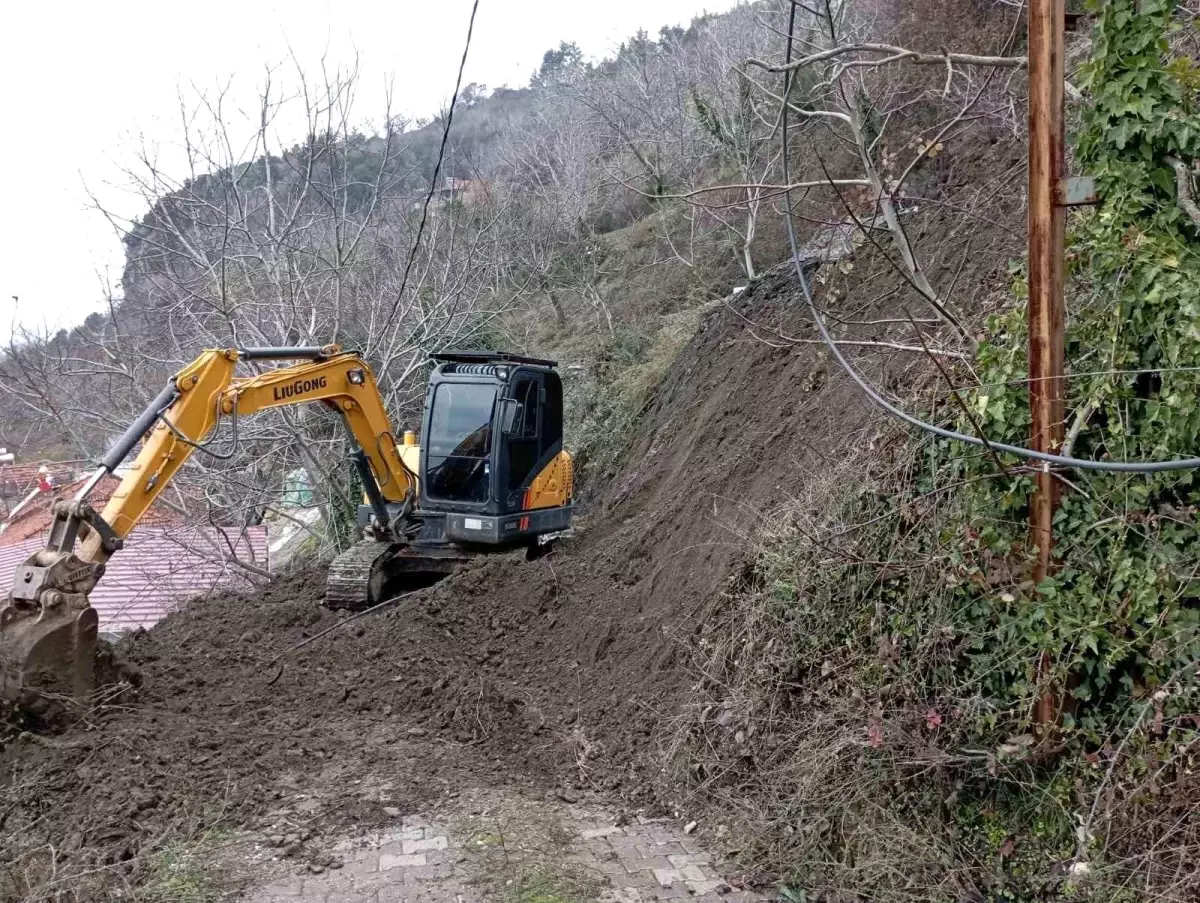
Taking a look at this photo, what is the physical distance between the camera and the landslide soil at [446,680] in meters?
5.23

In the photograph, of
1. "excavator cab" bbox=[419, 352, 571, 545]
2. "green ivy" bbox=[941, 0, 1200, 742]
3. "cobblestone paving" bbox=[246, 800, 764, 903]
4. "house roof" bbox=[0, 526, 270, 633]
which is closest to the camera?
"green ivy" bbox=[941, 0, 1200, 742]

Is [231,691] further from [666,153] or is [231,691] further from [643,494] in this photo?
[666,153]

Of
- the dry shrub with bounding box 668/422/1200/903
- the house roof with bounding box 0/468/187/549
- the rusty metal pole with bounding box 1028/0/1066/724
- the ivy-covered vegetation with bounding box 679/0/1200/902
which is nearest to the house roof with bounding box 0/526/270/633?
the house roof with bounding box 0/468/187/549

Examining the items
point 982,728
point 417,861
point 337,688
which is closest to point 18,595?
point 337,688

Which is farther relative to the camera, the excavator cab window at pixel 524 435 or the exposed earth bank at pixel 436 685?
the excavator cab window at pixel 524 435

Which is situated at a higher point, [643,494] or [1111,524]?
[1111,524]

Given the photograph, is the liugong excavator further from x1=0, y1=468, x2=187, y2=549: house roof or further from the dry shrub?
the dry shrub

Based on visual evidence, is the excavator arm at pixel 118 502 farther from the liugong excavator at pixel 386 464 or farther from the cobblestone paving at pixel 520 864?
the cobblestone paving at pixel 520 864

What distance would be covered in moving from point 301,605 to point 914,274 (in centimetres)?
692

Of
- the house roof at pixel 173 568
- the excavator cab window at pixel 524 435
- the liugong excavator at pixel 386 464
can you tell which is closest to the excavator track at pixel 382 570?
the liugong excavator at pixel 386 464

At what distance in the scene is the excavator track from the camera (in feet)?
30.4

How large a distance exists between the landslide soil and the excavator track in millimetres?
367

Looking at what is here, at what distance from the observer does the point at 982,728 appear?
4.32 m

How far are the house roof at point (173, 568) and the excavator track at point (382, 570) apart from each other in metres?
3.02
